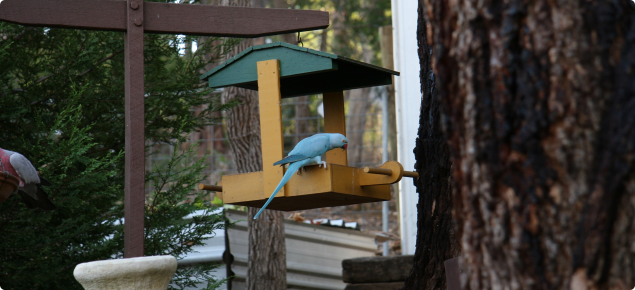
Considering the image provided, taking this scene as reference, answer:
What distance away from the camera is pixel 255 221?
19.3 ft

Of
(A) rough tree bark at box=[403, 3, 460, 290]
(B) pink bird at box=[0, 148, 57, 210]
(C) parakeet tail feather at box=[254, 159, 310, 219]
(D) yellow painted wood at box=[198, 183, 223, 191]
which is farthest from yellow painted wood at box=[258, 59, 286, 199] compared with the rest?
(B) pink bird at box=[0, 148, 57, 210]

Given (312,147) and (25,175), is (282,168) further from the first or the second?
(25,175)

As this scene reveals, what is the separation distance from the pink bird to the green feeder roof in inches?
43.8

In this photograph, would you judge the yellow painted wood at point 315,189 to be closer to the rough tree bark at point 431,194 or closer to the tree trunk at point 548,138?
the rough tree bark at point 431,194

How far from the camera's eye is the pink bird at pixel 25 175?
10.7ft

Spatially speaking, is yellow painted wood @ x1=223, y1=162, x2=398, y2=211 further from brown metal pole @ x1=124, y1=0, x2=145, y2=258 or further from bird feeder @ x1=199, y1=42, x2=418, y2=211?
brown metal pole @ x1=124, y1=0, x2=145, y2=258

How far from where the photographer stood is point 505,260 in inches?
58.1

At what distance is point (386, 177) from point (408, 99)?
132 inches

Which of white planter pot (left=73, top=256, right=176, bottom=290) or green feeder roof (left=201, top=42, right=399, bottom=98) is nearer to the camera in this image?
white planter pot (left=73, top=256, right=176, bottom=290)

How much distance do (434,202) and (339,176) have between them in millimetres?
825

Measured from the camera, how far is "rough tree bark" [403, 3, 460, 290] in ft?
11.2

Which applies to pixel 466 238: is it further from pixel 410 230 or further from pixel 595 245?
pixel 410 230

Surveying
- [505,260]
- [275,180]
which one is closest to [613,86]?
[505,260]

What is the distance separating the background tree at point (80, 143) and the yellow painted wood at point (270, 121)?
1476 millimetres
